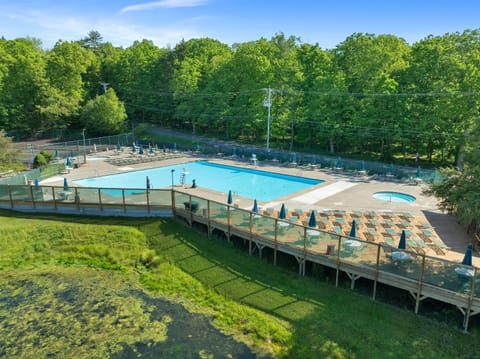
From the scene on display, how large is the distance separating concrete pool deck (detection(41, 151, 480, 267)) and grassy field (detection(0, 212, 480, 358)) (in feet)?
13.9

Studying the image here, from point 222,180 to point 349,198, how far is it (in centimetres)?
1070

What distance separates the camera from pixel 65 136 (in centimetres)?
4684

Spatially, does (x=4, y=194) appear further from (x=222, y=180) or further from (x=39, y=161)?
(x=222, y=180)

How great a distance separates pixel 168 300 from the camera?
470 inches

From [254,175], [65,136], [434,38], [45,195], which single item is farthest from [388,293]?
[65,136]

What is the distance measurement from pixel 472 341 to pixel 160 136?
4466cm

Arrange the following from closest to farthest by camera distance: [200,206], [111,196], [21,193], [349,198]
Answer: [200,206] → [111,196] → [21,193] → [349,198]

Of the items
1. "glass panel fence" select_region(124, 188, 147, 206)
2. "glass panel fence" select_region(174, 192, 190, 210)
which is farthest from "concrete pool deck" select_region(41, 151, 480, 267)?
"glass panel fence" select_region(124, 188, 147, 206)

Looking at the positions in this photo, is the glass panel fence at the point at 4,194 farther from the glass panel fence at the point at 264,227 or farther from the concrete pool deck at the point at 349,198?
the glass panel fence at the point at 264,227

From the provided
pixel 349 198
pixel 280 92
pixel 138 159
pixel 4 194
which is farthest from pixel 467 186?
pixel 280 92

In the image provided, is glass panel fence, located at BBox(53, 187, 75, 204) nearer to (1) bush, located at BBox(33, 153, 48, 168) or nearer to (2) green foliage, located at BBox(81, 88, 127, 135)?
(1) bush, located at BBox(33, 153, 48, 168)

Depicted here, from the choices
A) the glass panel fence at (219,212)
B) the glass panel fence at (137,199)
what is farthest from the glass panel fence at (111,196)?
the glass panel fence at (219,212)

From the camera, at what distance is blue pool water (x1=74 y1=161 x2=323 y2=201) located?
984 inches

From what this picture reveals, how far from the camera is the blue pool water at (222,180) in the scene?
25.0m
